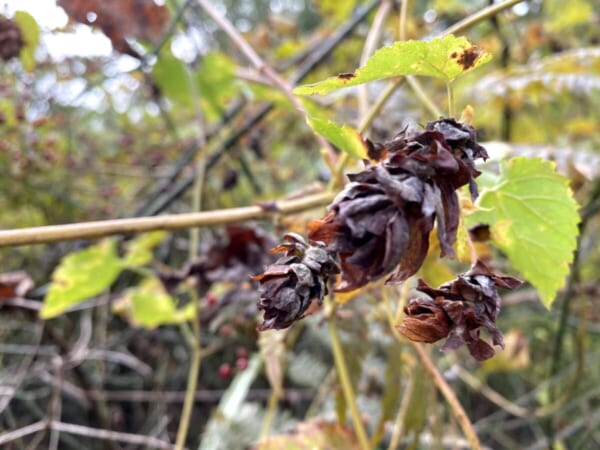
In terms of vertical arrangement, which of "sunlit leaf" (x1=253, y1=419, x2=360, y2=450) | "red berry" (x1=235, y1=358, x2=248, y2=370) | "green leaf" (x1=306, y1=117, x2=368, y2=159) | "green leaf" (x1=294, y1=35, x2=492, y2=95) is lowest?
"red berry" (x1=235, y1=358, x2=248, y2=370)

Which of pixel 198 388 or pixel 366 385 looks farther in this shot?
pixel 198 388

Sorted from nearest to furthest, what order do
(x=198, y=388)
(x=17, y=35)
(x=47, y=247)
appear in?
1. (x=17, y=35)
2. (x=198, y=388)
3. (x=47, y=247)

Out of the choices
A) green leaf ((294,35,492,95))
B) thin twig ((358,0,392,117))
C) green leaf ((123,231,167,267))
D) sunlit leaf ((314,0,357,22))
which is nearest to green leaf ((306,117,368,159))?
green leaf ((294,35,492,95))

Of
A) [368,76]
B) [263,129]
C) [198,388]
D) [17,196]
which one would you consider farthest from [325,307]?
[17,196]

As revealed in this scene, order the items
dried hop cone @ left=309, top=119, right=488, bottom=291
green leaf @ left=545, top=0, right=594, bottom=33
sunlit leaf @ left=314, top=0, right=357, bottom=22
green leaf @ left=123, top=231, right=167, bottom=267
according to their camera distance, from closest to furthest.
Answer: dried hop cone @ left=309, top=119, right=488, bottom=291, green leaf @ left=123, top=231, right=167, bottom=267, green leaf @ left=545, top=0, right=594, bottom=33, sunlit leaf @ left=314, top=0, right=357, bottom=22

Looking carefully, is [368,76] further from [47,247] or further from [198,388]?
[47,247]

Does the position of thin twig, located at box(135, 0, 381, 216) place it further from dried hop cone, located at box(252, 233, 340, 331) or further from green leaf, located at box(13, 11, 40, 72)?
dried hop cone, located at box(252, 233, 340, 331)

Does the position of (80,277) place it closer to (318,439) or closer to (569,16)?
(318,439)

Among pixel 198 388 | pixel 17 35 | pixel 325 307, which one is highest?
pixel 17 35
